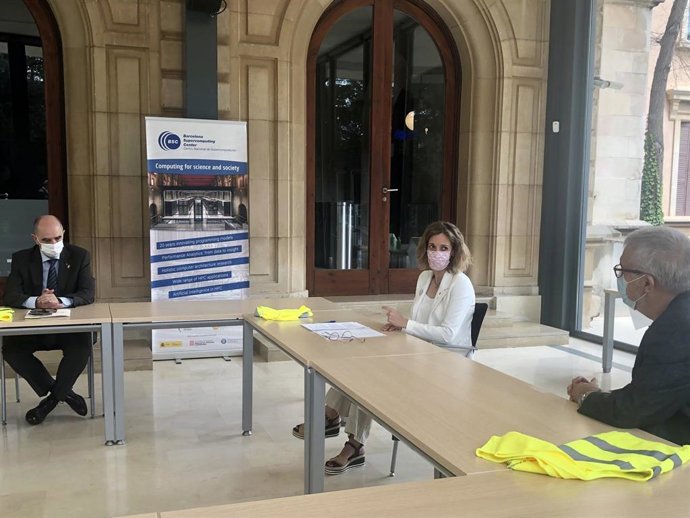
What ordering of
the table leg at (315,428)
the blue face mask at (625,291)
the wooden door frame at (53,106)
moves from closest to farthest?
the blue face mask at (625,291) < the table leg at (315,428) < the wooden door frame at (53,106)

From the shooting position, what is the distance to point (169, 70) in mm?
5887

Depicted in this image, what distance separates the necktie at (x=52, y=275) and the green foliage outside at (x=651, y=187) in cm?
515

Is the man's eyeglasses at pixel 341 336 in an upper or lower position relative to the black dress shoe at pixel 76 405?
upper

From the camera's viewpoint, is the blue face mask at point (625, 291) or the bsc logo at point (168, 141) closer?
the blue face mask at point (625, 291)

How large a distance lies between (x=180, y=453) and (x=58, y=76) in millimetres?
3859

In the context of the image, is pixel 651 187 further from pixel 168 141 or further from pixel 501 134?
pixel 168 141

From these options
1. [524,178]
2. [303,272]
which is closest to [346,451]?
[303,272]

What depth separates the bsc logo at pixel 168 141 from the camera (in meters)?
5.45

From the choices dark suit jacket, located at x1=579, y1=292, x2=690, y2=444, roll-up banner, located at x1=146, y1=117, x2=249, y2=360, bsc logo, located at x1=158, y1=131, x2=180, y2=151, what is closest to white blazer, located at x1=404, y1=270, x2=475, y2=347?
dark suit jacket, located at x1=579, y1=292, x2=690, y2=444

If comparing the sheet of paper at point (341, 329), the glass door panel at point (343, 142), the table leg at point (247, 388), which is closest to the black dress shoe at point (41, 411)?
the table leg at point (247, 388)

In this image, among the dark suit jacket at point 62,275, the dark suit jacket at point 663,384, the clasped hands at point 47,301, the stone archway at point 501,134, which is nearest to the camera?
the dark suit jacket at point 663,384

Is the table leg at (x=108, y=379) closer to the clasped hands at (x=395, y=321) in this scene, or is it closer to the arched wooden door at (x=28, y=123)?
the clasped hands at (x=395, y=321)

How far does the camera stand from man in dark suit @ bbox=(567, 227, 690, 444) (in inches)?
70.3

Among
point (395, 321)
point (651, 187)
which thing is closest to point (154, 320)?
point (395, 321)
